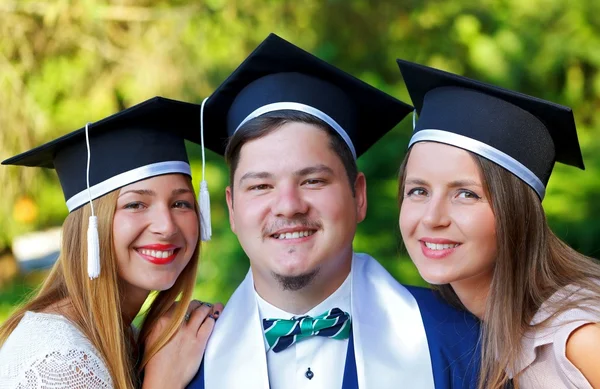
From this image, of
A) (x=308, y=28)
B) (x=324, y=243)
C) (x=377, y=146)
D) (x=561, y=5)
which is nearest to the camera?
(x=324, y=243)

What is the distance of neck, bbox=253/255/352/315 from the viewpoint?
3.02m

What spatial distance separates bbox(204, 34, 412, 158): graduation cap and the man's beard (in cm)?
52

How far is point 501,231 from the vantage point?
274 centimetres

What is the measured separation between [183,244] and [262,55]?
79cm

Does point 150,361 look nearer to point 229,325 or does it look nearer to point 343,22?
point 229,325

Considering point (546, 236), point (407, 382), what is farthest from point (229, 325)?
point (546, 236)

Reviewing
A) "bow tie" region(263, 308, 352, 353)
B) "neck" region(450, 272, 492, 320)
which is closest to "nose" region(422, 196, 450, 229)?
"neck" region(450, 272, 492, 320)

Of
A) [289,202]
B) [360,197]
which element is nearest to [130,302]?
[289,202]

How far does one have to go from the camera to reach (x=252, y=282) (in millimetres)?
3139

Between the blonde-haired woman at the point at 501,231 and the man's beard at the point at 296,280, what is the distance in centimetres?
36

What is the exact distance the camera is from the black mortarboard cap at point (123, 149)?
311 centimetres

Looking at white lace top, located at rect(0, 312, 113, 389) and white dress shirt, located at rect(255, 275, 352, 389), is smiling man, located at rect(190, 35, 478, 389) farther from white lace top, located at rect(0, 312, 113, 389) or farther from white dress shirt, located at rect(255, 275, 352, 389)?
white lace top, located at rect(0, 312, 113, 389)

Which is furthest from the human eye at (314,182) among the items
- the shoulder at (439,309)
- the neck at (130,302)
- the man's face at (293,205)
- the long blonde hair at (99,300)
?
the neck at (130,302)

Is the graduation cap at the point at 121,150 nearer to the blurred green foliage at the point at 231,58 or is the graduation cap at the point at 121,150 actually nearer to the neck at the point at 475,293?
the neck at the point at 475,293
